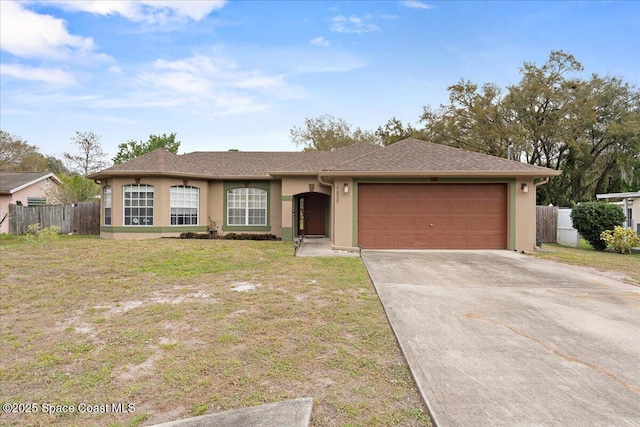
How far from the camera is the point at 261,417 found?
2.62 meters

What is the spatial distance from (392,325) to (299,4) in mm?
12072

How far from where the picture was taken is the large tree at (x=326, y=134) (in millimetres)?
33469

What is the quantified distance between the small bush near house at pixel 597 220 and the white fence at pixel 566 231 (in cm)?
132

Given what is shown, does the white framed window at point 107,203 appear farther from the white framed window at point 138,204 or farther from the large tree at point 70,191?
the large tree at point 70,191

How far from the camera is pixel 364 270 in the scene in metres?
8.10

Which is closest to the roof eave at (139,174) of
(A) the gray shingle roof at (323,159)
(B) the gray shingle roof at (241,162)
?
(B) the gray shingle roof at (241,162)

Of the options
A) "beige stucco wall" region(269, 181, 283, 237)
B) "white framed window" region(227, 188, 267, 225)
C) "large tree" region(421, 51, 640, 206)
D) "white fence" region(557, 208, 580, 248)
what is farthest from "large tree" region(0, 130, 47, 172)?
"white fence" region(557, 208, 580, 248)

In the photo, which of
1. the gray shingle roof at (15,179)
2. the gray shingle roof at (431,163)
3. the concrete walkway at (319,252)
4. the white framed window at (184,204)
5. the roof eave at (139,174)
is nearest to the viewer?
the concrete walkway at (319,252)

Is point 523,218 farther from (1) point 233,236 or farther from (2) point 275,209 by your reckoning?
(1) point 233,236

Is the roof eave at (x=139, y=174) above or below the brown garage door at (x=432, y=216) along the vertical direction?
above

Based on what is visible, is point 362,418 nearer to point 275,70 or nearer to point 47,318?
point 47,318

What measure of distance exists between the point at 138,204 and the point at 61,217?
6.17 meters

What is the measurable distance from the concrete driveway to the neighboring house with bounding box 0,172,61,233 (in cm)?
2100

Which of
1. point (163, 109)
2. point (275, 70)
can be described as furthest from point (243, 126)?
point (275, 70)
